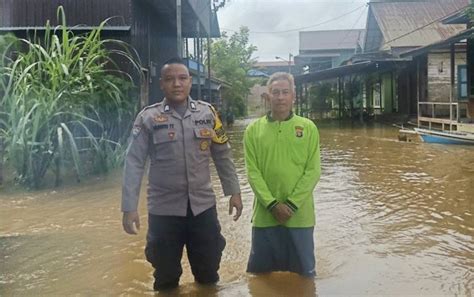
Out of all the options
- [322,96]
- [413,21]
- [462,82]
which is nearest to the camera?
[462,82]

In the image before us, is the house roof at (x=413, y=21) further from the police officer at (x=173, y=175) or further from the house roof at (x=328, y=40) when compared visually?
the police officer at (x=173, y=175)

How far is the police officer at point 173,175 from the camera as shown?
3414 millimetres

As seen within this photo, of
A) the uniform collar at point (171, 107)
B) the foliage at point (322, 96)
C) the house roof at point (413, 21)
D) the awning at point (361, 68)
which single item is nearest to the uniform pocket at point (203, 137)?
the uniform collar at point (171, 107)

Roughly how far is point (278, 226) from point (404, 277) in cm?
129

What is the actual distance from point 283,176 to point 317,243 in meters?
2.14

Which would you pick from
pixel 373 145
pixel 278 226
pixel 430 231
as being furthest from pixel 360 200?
pixel 373 145

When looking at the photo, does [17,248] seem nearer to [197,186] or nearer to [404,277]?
[197,186]

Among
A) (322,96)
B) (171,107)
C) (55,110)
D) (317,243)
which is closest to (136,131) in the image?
(171,107)

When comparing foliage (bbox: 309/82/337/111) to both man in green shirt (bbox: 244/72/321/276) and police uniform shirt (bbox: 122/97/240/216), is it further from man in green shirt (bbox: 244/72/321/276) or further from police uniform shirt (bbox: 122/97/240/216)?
police uniform shirt (bbox: 122/97/240/216)

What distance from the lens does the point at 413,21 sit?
29250 millimetres

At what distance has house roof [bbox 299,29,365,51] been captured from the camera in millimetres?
50500

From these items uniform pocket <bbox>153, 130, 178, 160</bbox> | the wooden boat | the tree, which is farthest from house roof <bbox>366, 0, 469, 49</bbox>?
uniform pocket <bbox>153, 130, 178, 160</bbox>

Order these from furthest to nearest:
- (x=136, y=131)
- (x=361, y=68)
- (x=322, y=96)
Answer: (x=322, y=96), (x=361, y=68), (x=136, y=131)

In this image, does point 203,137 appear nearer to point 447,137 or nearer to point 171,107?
point 171,107
